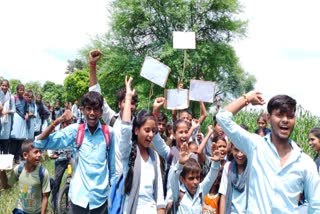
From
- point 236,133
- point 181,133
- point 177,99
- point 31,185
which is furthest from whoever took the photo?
point 177,99

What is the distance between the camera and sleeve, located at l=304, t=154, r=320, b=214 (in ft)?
7.73

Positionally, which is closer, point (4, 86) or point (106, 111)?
point (106, 111)

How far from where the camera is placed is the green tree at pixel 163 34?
28047mm

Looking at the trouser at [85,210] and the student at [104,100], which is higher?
the student at [104,100]

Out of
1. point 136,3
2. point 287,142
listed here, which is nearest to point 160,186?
point 287,142

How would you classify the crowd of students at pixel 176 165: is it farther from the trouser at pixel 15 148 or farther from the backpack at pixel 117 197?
the trouser at pixel 15 148

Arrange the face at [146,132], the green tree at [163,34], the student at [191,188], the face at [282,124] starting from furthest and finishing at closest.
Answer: the green tree at [163,34]
the student at [191,188]
the face at [146,132]
the face at [282,124]

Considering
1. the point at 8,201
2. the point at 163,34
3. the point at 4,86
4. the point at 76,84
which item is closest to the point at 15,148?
the point at 4,86

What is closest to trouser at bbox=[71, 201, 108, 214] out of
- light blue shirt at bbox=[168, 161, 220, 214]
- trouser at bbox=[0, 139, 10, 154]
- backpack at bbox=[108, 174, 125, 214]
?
backpack at bbox=[108, 174, 125, 214]

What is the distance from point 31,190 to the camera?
3953 millimetres

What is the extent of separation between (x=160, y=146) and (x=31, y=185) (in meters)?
1.27

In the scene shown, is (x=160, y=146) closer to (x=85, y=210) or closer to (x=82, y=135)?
(x=82, y=135)

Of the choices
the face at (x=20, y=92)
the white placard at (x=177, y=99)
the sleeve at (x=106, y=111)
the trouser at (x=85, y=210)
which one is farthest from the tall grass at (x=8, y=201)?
the face at (x=20, y=92)

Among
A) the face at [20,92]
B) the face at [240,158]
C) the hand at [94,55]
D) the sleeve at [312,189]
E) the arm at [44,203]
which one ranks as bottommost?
the arm at [44,203]
